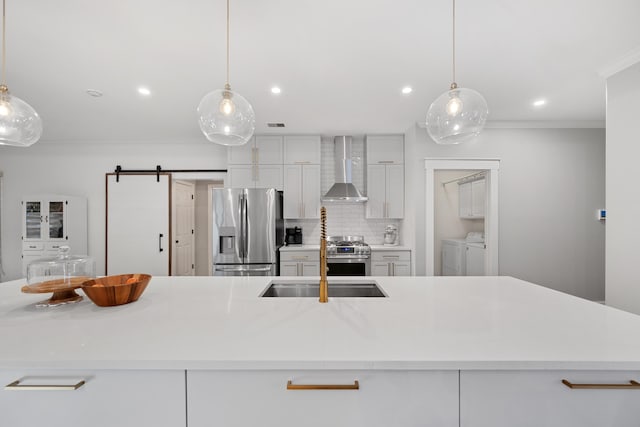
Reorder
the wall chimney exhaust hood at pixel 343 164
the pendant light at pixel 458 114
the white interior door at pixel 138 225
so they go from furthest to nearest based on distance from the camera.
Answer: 1. the white interior door at pixel 138 225
2. the wall chimney exhaust hood at pixel 343 164
3. the pendant light at pixel 458 114

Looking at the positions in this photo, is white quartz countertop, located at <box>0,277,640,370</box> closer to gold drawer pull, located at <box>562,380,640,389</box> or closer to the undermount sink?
gold drawer pull, located at <box>562,380,640,389</box>

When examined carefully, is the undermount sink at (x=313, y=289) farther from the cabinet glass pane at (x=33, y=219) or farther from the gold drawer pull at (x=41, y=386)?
the cabinet glass pane at (x=33, y=219)

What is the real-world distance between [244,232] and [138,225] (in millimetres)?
2147

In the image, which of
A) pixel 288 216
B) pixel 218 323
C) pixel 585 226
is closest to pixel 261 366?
pixel 218 323

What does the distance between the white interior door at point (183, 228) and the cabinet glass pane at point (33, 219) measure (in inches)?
72.0

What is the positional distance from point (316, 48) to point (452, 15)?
0.94m

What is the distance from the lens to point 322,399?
849mm

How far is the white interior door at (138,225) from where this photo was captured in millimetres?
4621

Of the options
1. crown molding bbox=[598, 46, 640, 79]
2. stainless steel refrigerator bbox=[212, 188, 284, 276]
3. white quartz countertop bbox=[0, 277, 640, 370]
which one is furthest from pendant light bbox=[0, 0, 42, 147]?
crown molding bbox=[598, 46, 640, 79]

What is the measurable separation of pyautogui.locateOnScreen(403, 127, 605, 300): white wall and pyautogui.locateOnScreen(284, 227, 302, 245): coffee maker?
173 centimetres

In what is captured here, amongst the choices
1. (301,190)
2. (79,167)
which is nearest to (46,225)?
(79,167)

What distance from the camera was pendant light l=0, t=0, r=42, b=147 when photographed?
1.51 m

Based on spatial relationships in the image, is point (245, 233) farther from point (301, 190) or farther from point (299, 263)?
point (301, 190)

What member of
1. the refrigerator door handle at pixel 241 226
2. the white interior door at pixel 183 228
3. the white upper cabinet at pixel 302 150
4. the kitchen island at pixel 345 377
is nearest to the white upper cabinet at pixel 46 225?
the white interior door at pixel 183 228
